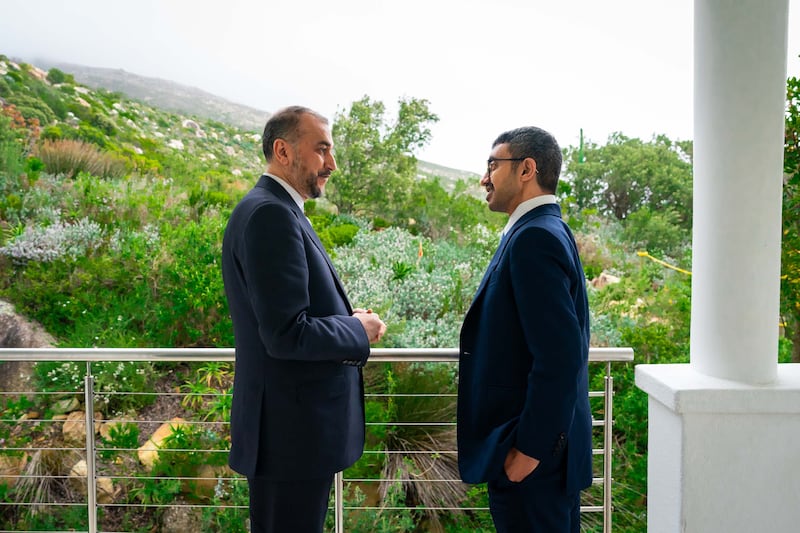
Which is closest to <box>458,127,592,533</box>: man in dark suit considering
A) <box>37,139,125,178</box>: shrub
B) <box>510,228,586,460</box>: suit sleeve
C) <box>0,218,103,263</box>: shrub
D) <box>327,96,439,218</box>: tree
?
<box>510,228,586,460</box>: suit sleeve

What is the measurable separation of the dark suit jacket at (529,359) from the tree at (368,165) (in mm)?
6000

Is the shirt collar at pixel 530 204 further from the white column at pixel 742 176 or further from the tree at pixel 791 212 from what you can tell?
the tree at pixel 791 212

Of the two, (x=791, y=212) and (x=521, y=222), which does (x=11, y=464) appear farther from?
(x=791, y=212)

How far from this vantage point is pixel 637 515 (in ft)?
12.2

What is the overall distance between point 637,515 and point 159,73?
958 cm

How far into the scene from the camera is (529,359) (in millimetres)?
1601

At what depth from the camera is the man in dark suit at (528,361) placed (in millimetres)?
1486

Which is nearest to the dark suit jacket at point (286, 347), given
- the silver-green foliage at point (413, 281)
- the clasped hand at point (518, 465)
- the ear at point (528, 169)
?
the clasped hand at point (518, 465)

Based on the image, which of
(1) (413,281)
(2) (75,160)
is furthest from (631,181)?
(2) (75,160)

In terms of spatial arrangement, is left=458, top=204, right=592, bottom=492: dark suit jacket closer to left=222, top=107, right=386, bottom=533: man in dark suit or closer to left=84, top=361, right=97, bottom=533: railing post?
left=222, top=107, right=386, bottom=533: man in dark suit

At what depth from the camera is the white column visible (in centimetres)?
186

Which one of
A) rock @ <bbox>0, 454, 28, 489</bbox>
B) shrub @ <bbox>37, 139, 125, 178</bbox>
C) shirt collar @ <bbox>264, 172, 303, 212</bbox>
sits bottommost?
rock @ <bbox>0, 454, 28, 489</bbox>

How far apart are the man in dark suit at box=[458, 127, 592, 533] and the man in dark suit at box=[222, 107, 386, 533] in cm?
33

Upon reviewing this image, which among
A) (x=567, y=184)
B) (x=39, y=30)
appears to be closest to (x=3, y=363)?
(x=567, y=184)
